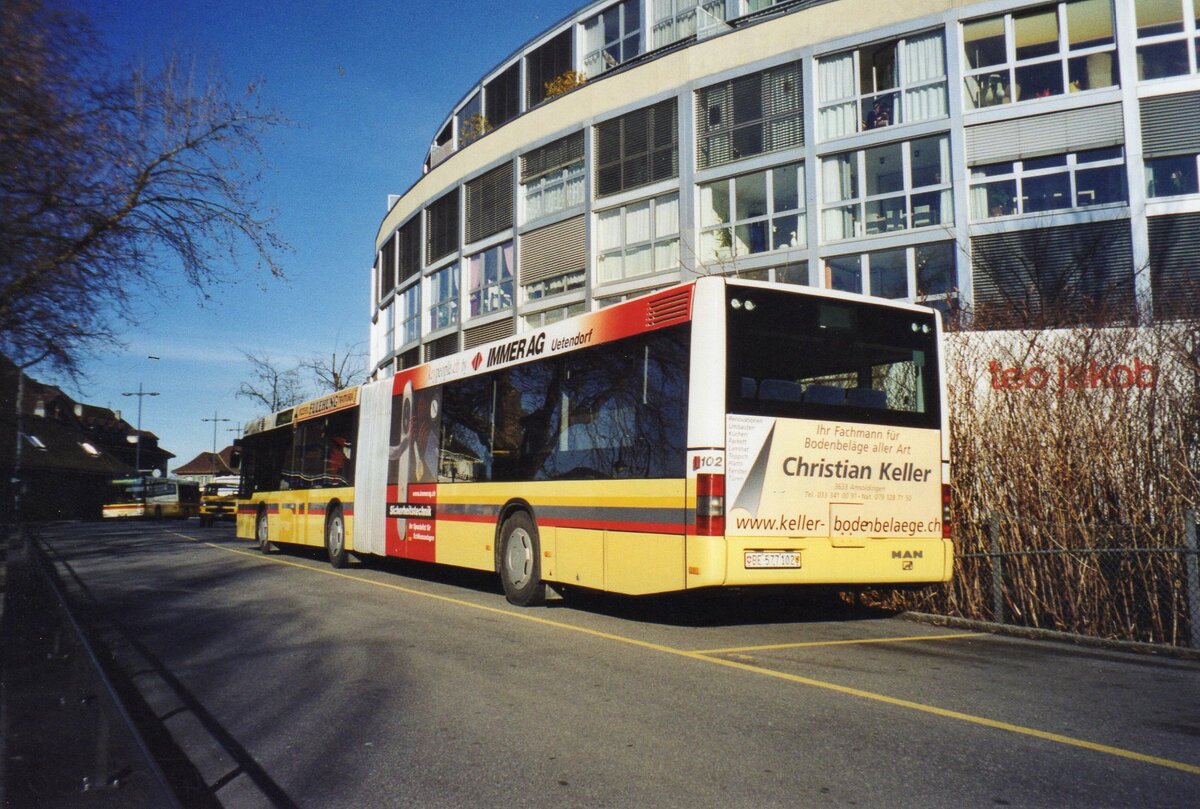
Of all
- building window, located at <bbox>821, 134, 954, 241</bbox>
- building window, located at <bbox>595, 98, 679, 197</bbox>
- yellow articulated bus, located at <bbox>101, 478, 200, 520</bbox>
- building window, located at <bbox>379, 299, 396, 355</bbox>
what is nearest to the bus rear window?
building window, located at <bbox>821, 134, 954, 241</bbox>

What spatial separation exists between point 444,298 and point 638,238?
37.9 feet

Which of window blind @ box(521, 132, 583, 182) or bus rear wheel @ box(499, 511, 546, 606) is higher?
window blind @ box(521, 132, 583, 182)

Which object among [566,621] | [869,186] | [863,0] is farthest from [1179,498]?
[863,0]

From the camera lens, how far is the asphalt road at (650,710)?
4152mm

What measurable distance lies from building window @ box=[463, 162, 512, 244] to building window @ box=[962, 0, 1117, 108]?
613 inches

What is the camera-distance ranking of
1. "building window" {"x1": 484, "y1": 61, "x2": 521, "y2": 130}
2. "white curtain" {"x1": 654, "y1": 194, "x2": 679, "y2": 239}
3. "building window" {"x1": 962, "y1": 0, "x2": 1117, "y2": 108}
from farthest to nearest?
"building window" {"x1": 484, "y1": 61, "x2": 521, "y2": 130} < "white curtain" {"x1": 654, "y1": 194, "x2": 679, "y2": 239} < "building window" {"x1": 962, "y1": 0, "x2": 1117, "y2": 108}

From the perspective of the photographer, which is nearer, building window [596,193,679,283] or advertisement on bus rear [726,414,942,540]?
advertisement on bus rear [726,414,942,540]

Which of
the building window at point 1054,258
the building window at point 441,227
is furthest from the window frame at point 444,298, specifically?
the building window at point 1054,258

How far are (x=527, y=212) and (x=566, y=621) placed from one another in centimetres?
2482

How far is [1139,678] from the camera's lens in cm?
668

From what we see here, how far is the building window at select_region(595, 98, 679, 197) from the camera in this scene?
91.8ft

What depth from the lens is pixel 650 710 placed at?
5562 mm

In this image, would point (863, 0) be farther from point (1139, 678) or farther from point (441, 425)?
point (1139, 678)

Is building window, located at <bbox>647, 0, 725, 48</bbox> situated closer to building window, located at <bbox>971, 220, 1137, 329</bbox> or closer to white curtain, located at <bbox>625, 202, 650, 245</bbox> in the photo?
white curtain, located at <bbox>625, 202, 650, 245</bbox>
